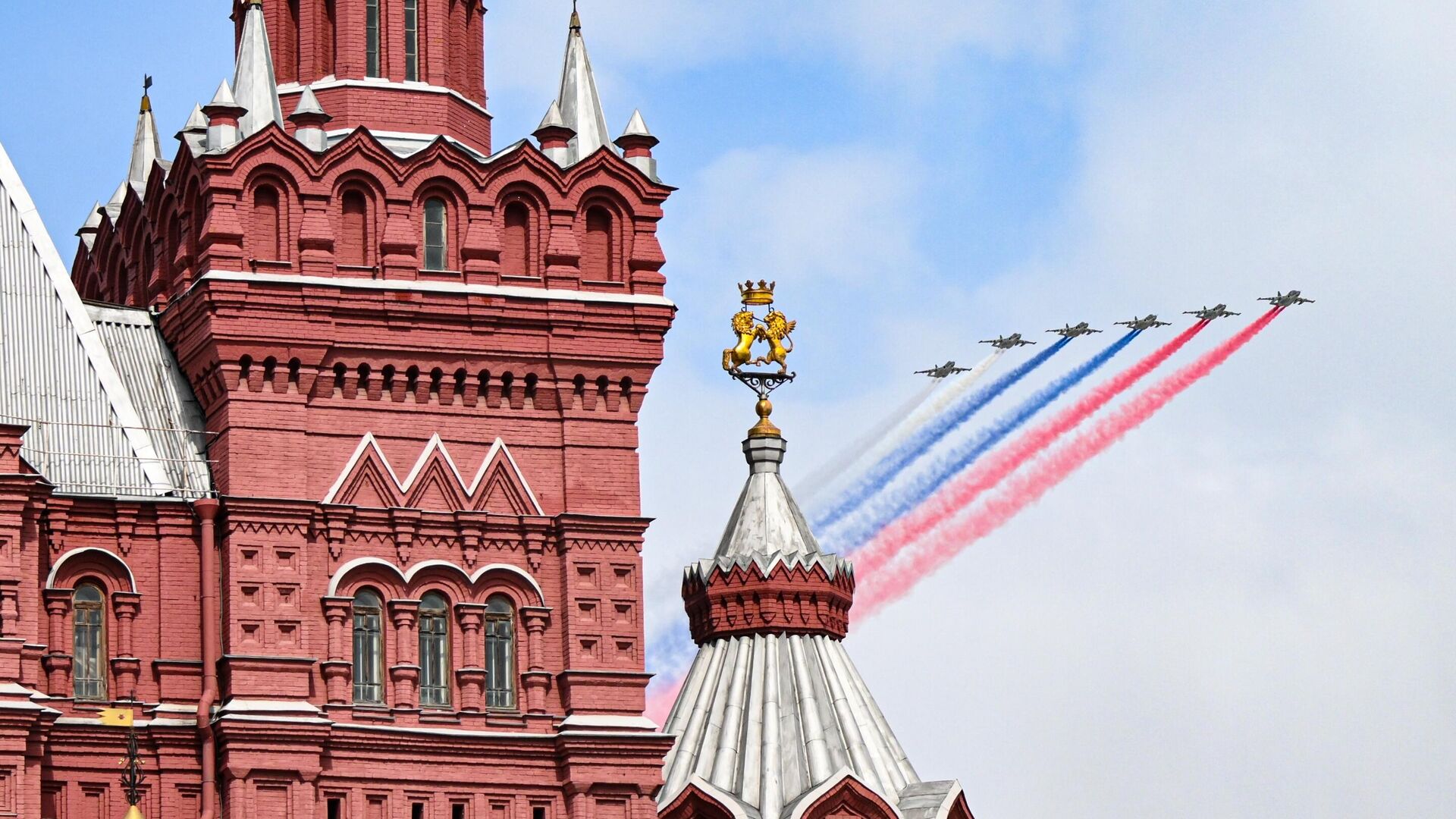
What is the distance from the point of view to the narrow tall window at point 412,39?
6231 centimetres

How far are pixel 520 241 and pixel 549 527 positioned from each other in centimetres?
473

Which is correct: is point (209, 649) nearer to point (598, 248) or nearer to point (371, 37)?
point (598, 248)

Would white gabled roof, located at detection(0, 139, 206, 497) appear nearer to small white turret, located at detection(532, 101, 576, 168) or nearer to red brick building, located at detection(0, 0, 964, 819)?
red brick building, located at detection(0, 0, 964, 819)

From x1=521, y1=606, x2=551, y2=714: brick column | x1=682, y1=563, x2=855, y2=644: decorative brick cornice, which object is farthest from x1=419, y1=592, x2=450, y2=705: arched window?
x1=682, y1=563, x2=855, y2=644: decorative brick cornice

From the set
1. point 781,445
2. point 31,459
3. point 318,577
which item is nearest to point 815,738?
point 781,445

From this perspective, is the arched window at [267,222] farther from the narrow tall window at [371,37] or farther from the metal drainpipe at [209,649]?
the metal drainpipe at [209,649]

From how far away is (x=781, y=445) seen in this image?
69.8 metres

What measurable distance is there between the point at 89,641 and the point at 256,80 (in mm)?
9416

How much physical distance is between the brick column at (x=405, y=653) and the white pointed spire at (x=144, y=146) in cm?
1027

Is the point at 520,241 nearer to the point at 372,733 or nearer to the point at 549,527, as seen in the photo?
the point at 549,527

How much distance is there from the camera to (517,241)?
6088cm

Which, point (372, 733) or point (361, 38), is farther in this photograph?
point (361, 38)

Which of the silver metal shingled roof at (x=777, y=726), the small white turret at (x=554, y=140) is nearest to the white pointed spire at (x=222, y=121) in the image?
the small white turret at (x=554, y=140)

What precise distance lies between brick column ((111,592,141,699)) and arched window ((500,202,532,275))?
8013 mm
